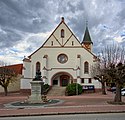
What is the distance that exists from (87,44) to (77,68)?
1618cm

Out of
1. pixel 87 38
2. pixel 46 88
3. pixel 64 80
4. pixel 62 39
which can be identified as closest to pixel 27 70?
pixel 46 88

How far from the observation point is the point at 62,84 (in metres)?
60.8

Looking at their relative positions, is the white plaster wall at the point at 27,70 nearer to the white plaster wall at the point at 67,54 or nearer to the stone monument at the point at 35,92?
the white plaster wall at the point at 67,54

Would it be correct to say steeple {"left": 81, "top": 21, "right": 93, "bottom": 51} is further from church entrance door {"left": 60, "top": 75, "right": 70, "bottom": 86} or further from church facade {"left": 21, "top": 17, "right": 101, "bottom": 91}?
church entrance door {"left": 60, "top": 75, "right": 70, "bottom": 86}

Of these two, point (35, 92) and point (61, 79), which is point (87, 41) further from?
point (35, 92)

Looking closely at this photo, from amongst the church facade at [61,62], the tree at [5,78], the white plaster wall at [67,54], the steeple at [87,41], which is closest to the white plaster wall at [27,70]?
the church facade at [61,62]

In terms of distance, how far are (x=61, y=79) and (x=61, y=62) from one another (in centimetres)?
448

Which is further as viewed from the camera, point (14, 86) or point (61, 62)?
point (14, 86)

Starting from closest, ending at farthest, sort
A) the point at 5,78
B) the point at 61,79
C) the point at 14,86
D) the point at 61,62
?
1. the point at 5,78
2. the point at 61,62
3. the point at 61,79
4. the point at 14,86

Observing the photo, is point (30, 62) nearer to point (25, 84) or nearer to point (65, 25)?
point (25, 84)

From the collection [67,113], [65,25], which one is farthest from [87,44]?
[67,113]

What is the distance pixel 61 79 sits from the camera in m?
60.7

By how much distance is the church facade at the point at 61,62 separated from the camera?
58.2 meters

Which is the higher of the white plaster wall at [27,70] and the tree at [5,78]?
the white plaster wall at [27,70]
